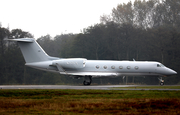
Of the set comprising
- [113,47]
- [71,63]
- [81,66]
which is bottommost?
[81,66]

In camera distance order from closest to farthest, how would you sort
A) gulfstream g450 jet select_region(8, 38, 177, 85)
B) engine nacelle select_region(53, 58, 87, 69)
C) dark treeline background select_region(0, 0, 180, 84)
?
engine nacelle select_region(53, 58, 87, 69)
gulfstream g450 jet select_region(8, 38, 177, 85)
dark treeline background select_region(0, 0, 180, 84)

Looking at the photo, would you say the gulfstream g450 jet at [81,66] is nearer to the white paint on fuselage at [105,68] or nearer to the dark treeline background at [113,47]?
the white paint on fuselage at [105,68]

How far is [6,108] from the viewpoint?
1266cm

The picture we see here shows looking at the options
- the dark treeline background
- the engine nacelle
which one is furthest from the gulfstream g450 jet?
the dark treeline background

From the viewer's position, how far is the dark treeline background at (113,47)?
183 ft

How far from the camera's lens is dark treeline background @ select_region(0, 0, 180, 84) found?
55844mm

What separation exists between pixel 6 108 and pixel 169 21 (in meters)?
65.1

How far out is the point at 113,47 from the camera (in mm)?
61688

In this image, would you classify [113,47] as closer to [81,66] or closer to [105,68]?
[105,68]

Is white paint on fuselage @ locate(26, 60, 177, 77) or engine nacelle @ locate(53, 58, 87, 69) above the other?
engine nacelle @ locate(53, 58, 87, 69)

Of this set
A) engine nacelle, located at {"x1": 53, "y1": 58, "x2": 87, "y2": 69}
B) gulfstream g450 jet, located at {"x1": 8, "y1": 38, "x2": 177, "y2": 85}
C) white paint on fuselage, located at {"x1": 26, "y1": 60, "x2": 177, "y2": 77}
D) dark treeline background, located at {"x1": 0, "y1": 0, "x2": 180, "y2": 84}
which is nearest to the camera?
engine nacelle, located at {"x1": 53, "y1": 58, "x2": 87, "y2": 69}

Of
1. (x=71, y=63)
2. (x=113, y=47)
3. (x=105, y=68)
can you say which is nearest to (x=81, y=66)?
(x=71, y=63)

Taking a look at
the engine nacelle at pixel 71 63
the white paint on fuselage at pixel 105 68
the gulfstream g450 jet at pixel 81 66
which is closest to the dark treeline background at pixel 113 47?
the white paint on fuselage at pixel 105 68

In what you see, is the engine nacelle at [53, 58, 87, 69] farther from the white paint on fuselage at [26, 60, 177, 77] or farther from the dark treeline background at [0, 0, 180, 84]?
the dark treeline background at [0, 0, 180, 84]
